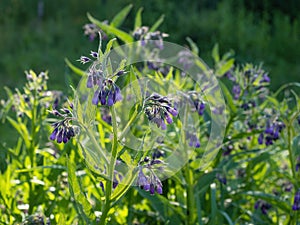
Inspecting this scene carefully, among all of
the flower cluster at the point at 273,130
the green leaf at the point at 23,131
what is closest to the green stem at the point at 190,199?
the flower cluster at the point at 273,130

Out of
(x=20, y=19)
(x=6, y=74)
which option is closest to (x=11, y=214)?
(x=6, y=74)

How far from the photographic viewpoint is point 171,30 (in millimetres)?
8336

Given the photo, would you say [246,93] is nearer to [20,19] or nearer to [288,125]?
[288,125]

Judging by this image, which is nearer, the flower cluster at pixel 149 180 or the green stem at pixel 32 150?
the flower cluster at pixel 149 180

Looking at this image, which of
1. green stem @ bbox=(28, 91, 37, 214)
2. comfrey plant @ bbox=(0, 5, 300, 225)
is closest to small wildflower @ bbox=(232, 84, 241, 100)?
comfrey plant @ bbox=(0, 5, 300, 225)

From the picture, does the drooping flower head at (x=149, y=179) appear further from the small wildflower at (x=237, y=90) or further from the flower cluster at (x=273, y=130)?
the small wildflower at (x=237, y=90)

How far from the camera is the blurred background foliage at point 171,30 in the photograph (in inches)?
296

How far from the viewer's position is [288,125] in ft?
8.16

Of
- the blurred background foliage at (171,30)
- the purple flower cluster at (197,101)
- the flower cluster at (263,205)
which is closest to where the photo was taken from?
the purple flower cluster at (197,101)

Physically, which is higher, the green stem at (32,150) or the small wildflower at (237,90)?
the small wildflower at (237,90)

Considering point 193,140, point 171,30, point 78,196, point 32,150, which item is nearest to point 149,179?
point 78,196

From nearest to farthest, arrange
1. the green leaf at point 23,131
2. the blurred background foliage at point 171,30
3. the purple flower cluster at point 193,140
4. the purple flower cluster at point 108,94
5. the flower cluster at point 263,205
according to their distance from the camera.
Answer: the purple flower cluster at point 108,94 → the purple flower cluster at point 193,140 → the flower cluster at point 263,205 → the green leaf at point 23,131 → the blurred background foliage at point 171,30

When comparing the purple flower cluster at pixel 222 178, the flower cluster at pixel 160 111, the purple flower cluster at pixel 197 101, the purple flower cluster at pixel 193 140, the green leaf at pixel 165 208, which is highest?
the purple flower cluster at pixel 197 101

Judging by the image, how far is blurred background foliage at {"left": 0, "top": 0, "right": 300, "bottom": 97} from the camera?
7508 mm
